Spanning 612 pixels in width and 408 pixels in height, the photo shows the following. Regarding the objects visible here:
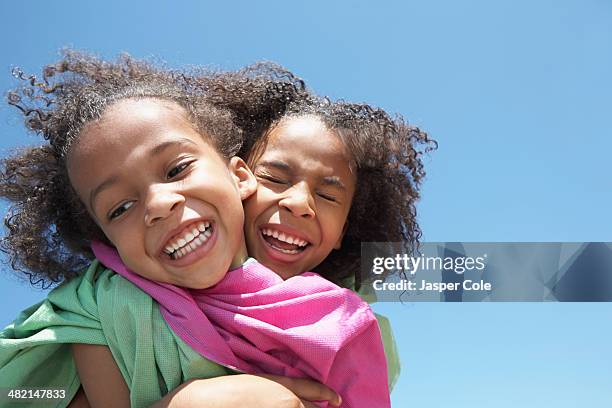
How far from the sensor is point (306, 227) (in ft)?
9.48

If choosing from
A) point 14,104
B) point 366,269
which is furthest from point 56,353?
point 366,269

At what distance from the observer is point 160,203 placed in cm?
235

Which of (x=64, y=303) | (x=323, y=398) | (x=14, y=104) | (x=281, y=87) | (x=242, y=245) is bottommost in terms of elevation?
(x=323, y=398)

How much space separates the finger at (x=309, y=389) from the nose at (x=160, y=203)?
2.21ft

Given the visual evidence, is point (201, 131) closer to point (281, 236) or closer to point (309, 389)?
point (281, 236)

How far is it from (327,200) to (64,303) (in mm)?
1187

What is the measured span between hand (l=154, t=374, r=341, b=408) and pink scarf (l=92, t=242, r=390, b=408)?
0.14m

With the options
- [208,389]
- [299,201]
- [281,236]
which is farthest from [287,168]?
[208,389]

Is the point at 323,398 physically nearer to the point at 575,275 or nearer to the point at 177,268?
the point at 177,268

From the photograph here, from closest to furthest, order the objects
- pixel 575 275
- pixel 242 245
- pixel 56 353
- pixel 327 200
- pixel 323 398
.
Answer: pixel 323 398
pixel 56 353
pixel 242 245
pixel 327 200
pixel 575 275

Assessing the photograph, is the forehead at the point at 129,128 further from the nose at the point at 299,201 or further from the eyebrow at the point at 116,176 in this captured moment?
the nose at the point at 299,201

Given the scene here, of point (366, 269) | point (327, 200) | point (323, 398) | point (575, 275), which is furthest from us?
point (575, 275)

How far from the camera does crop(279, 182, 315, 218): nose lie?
111 inches

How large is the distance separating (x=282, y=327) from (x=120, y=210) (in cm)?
75
